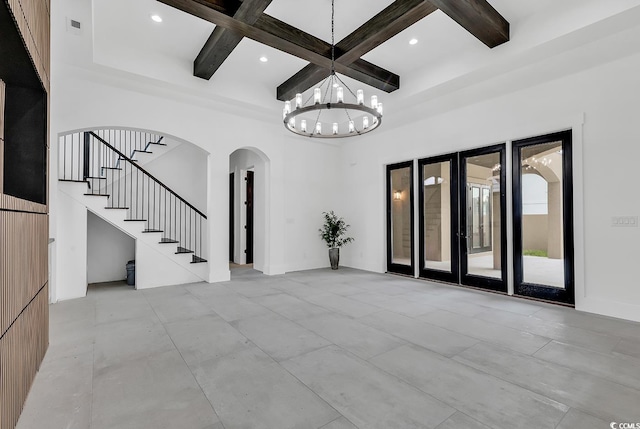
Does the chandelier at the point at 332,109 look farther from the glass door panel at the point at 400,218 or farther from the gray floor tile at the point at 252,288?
the gray floor tile at the point at 252,288

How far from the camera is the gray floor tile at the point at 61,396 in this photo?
205 cm

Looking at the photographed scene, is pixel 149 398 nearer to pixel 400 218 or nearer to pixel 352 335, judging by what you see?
pixel 352 335

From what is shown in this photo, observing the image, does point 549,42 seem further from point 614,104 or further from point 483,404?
point 483,404

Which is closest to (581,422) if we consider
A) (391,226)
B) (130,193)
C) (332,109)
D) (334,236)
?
(391,226)

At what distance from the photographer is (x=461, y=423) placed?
2029mm

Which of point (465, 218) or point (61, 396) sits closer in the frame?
point (61, 396)

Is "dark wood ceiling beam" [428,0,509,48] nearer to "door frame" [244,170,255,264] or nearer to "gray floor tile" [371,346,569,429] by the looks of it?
"gray floor tile" [371,346,569,429]

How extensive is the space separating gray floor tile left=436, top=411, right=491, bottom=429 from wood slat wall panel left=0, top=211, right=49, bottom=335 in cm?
280

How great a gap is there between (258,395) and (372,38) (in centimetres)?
454

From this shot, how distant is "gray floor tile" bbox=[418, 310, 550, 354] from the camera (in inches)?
130

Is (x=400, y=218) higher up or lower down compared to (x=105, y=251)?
higher up

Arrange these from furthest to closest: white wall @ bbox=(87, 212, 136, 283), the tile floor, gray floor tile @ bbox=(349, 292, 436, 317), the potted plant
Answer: the potted plant
white wall @ bbox=(87, 212, 136, 283)
gray floor tile @ bbox=(349, 292, 436, 317)
the tile floor

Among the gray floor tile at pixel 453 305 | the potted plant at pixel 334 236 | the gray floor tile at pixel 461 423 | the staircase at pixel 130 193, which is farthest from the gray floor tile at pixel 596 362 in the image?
the staircase at pixel 130 193

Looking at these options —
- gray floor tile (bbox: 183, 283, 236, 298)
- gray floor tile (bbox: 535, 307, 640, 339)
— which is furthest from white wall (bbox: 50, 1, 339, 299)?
gray floor tile (bbox: 535, 307, 640, 339)
